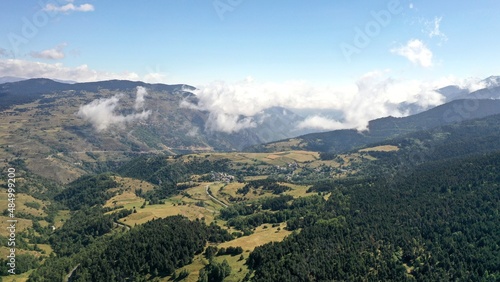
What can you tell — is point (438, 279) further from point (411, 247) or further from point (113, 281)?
point (113, 281)

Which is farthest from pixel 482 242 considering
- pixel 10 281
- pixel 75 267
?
pixel 10 281

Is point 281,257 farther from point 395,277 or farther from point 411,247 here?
point 411,247

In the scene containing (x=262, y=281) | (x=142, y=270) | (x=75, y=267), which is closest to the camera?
(x=262, y=281)

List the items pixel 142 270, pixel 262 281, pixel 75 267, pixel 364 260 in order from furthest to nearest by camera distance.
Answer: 1. pixel 75 267
2. pixel 142 270
3. pixel 364 260
4. pixel 262 281

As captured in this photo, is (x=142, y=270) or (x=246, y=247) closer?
(x=142, y=270)

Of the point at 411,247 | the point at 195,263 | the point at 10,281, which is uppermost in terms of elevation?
the point at 411,247

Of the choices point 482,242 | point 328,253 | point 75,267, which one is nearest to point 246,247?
point 328,253

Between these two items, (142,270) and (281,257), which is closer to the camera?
(281,257)

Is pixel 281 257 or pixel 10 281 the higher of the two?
pixel 281 257

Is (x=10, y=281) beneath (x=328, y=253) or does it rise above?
beneath
